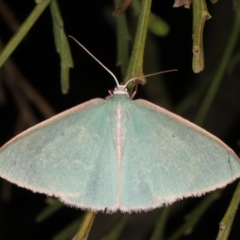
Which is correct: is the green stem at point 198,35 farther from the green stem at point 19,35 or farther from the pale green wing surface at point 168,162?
the green stem at point 19,35

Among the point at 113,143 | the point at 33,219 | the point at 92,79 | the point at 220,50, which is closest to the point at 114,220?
the point at 33,219

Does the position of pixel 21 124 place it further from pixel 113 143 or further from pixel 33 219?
pixel 113 143

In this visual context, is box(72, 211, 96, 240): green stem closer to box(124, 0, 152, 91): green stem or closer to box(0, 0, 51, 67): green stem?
box(124, 0, 152, 91): green stem

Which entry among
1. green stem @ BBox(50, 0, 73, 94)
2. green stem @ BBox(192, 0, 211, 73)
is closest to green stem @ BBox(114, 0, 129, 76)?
green stem @ BBox(50, 0, 73, 94)

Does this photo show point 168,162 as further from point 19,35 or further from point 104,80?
point 104,80

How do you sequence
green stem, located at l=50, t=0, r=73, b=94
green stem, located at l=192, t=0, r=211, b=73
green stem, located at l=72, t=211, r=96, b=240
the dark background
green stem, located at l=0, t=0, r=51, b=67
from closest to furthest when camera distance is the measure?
green stem, located at l=72, t=211, r=96, b=240 < green stem, located at l=192, t=0, r=211, b=73 < green stem, located at l=0, t=0, r=51, b=67 < green stem, located at l=50, t=0, r=73, b=94 < the dark background

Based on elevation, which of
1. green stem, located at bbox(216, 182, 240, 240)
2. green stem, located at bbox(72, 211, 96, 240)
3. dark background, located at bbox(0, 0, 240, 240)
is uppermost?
green stem, located at bbox(72, 211, 96, 240)
